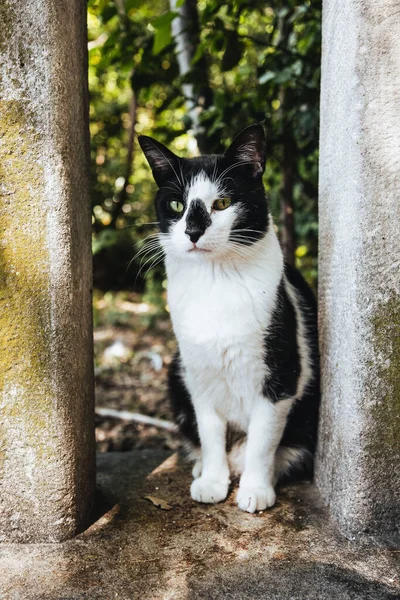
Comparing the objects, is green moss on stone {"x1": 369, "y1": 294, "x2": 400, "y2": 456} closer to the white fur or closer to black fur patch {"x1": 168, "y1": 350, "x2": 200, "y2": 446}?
the white fur

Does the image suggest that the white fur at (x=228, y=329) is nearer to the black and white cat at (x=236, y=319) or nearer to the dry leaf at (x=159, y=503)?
the black and white cat at (x=236, y=319)

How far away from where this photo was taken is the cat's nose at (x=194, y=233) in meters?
1.82

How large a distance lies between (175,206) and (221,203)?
0.18 m

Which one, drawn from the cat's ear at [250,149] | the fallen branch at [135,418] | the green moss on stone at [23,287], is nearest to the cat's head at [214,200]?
the cat's ear at [250,149]

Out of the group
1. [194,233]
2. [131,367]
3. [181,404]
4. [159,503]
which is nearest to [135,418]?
[181,404]

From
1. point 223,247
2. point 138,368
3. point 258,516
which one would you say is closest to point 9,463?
point 258,516

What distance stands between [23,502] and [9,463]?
0.13 meters

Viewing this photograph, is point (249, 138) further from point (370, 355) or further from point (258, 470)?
point (258, 470)

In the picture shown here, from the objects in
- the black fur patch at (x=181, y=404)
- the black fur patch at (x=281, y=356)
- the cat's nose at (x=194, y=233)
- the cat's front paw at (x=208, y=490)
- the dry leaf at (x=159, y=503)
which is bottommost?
the dry leaf at (x=159, y=503)

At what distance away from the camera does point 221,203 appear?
6.30 feet

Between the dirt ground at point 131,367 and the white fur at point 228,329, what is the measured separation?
58 cm

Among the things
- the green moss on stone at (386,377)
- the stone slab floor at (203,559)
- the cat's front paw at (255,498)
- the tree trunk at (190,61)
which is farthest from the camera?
the tree trunk at (190,61)

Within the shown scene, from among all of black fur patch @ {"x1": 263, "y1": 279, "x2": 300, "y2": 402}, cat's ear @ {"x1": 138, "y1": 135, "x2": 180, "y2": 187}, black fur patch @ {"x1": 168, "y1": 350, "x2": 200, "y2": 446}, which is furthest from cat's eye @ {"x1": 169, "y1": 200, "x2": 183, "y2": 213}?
black fur patch @ {"x1": 168, "y1": 350, "x2": 200, "y2": 446}

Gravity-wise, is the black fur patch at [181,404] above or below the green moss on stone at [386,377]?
below
